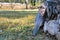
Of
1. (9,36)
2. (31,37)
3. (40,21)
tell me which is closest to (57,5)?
(40,21)

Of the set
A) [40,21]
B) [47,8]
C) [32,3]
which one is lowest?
[32,3]

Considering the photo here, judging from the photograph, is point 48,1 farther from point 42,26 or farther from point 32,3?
point 32,3

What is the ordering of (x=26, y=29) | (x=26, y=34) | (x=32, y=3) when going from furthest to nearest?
(x=32, y=3), (x=26, y=29), (x=26, y=34)

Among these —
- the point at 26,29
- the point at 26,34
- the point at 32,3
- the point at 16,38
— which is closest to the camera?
the point at 16,38

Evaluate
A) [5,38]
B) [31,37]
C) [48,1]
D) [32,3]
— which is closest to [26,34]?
[31,37]

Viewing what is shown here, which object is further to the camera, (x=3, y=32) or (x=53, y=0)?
(x=3, y=32)

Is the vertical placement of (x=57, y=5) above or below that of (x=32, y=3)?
above

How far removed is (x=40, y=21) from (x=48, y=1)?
0.73 meters

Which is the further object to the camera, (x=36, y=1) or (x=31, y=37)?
(x=36, y=1)

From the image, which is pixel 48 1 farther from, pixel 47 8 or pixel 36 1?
pixel 36 1

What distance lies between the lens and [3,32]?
248 inches

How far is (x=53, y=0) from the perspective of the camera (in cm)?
581

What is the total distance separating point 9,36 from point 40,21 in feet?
3.69

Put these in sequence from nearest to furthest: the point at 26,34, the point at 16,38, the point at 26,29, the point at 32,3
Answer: the point at 16,38, the point at 26,34, the point at 26,29, the point at 32,3
